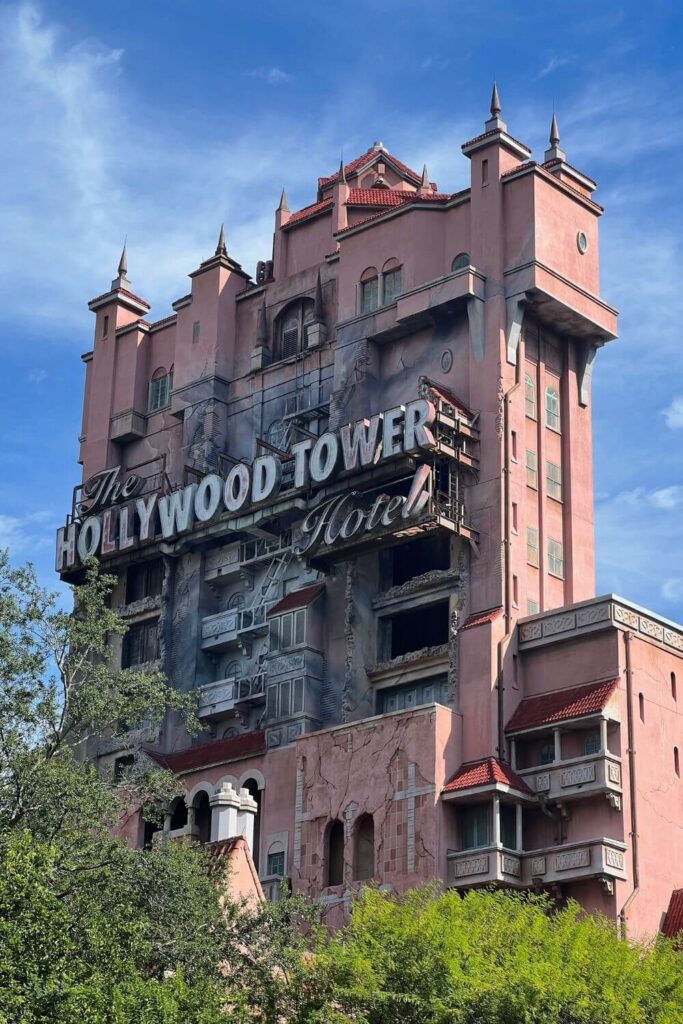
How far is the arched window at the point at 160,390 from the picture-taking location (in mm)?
75750

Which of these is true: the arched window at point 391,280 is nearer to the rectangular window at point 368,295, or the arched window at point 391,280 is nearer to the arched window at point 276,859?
the rectangular window at point 368,295

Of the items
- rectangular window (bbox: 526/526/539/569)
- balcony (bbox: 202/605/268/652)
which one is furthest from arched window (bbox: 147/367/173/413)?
rectangular window (bbox: 526/526/539/569)

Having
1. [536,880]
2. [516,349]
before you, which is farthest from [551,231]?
[536,880]

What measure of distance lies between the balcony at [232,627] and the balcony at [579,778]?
13.7 meters

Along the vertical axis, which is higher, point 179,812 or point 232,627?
point 232,627

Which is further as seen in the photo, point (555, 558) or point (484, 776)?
point (555, 558)

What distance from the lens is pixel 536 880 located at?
54.6 metres

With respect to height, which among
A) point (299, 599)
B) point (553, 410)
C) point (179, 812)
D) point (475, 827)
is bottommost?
point (475, 827)

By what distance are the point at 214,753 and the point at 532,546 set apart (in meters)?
12.7

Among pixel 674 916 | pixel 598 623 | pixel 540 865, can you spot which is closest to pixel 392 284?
pixel 598 623

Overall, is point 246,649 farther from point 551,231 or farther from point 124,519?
point 551,231

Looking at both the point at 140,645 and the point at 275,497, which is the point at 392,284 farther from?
the point at 140,645

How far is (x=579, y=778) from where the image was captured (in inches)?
2168

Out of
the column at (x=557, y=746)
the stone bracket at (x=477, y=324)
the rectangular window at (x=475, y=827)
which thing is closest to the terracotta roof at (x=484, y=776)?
the rectangular window at (x=475, y=827)
